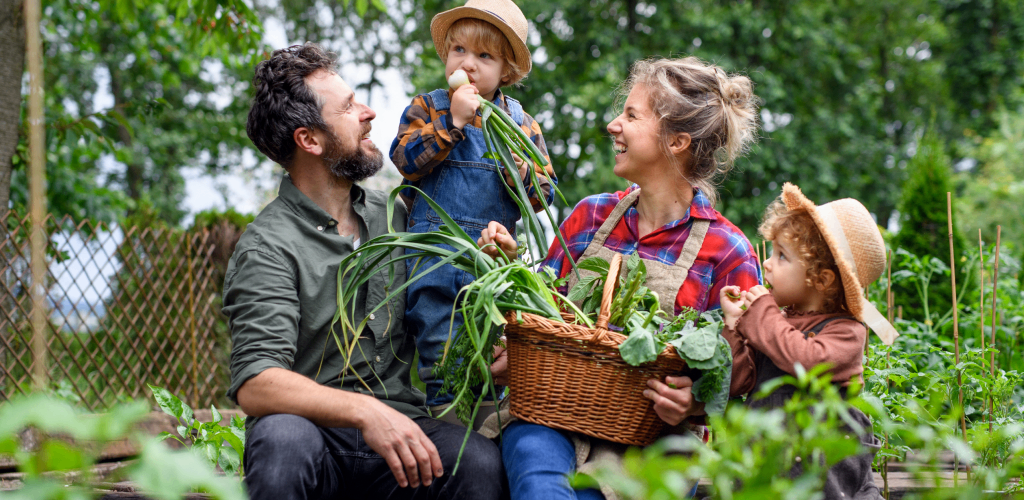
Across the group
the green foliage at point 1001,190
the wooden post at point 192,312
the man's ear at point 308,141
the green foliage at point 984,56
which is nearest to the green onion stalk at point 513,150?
the man's ear at point 308,141

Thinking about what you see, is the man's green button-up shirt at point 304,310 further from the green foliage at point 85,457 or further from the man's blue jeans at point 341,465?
the green foliage at point 85,457

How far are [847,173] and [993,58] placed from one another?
12.7 ft

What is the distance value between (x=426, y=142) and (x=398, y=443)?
0.87 m

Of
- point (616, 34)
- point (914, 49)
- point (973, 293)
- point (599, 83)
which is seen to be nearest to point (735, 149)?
point (973, 293)

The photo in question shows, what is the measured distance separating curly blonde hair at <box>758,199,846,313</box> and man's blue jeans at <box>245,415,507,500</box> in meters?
0.83

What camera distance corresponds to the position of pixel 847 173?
12.2 m

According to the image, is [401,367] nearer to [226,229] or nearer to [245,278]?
[245,278]

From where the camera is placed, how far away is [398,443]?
5.23 feet

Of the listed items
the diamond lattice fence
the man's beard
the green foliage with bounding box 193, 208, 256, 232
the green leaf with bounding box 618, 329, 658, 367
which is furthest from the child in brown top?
the green foliage with bounding box 193, 208, 256, 232

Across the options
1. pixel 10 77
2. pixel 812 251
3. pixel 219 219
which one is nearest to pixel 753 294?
pixel 812 251

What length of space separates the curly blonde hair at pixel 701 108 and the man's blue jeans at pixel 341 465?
975mm

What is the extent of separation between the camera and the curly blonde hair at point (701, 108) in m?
2.04

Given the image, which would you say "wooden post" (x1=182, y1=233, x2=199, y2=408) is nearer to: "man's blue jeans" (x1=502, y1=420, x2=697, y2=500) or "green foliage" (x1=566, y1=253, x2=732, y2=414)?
"man's blue jeans" (x1=502, y1=420, x2=697, y2=500)

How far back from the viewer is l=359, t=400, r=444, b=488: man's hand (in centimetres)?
159
